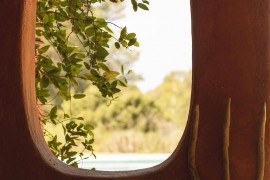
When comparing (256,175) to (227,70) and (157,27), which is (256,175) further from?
(157,27)

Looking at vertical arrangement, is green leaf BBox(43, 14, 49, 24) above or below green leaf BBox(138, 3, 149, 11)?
below

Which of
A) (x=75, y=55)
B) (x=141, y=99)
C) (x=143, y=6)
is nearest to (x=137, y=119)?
(x=141, y=99)

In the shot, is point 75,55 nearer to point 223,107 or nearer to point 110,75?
point 110,75

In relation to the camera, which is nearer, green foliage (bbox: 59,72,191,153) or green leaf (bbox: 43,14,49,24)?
green leaf (bbox: 43,14,49,24)

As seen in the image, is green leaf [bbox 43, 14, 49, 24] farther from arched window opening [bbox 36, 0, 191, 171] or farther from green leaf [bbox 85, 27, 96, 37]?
arched window opening [bbox 36, 0, 191, 171]

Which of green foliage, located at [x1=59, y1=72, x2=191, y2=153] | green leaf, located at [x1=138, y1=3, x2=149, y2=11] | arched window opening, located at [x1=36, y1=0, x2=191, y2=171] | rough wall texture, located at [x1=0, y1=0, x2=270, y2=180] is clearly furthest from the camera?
green foliage, located at [x1=59, y1=72, x2=191, y2=153]

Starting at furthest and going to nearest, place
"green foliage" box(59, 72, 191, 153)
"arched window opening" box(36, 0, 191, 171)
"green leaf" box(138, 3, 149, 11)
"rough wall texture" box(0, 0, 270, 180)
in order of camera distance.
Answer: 1. "green foliage" box(59, 72, 191, 153)
2. "arched window opening" box(36, 0, 191, 171)
3. "green leaf" box(138, 3, 149, 11)
4. "rough wall texture" box(0, 0, 270, 180)

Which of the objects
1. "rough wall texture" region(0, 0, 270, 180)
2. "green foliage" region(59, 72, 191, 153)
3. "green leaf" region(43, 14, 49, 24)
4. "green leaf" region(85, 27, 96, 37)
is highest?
"green leaf" region(43, 14, 49, 24)

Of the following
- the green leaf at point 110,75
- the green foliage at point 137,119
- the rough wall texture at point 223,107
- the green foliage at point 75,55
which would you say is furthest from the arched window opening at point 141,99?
the rough wall texture at point 223,107

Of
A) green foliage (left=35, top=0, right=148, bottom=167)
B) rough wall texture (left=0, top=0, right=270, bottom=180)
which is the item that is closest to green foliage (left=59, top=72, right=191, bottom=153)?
green foliage (left=35, top=0, right=148, bottom=167)

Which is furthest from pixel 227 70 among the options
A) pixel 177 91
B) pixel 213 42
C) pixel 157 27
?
pixel 157 27

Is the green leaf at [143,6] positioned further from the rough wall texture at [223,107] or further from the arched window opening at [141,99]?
the arched window opening at [141,99]

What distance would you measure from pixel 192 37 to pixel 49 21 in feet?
2.08

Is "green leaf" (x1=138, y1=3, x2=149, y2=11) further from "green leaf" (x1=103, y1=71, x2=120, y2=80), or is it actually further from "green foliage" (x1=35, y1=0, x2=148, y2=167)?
"green leaf" (x1=103, y1=71, x2=120, y2=80)
